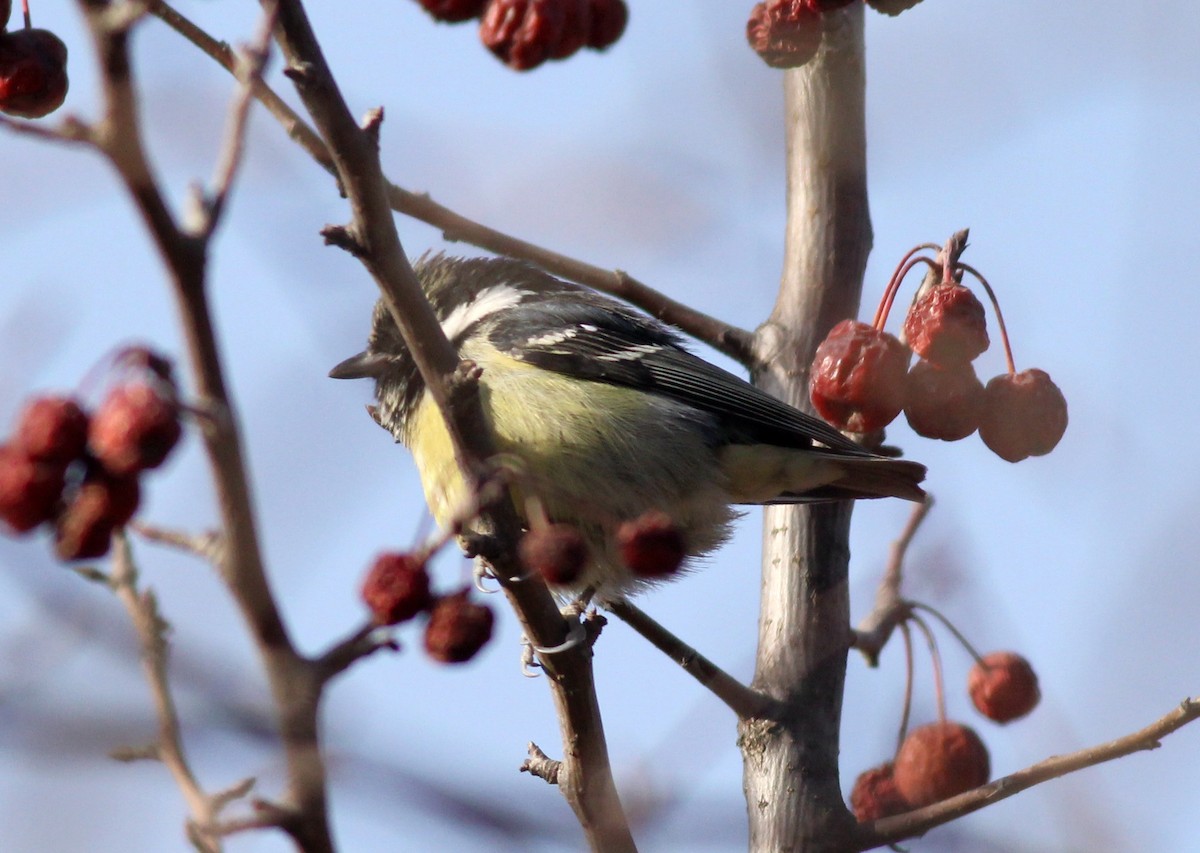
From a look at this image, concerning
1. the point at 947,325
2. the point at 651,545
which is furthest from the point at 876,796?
the point at 651,545

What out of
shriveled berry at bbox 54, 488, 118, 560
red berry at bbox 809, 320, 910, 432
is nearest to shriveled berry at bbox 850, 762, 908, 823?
red berry at bbox 809, 320, 910, 432

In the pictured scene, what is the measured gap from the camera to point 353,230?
6.66 ft

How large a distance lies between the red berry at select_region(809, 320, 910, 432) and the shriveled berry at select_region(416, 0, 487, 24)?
116 centimetres

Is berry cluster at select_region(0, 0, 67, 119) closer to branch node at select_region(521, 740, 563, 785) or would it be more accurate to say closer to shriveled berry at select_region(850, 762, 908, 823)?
branch node at select_region(521, 740, 563, 785)

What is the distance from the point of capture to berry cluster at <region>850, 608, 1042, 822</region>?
3.64 meters

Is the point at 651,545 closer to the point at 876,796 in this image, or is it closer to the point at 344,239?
the point at 344,239

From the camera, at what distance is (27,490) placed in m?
1.49

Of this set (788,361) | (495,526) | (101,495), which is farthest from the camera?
(788,361)

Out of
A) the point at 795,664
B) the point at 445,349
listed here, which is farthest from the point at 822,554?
the point at 445,349

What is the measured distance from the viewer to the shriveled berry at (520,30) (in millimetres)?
2988

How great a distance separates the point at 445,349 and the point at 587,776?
106 cm

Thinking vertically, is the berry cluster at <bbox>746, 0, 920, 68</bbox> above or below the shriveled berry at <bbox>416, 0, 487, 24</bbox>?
above

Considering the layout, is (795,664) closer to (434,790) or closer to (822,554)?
(822,554)

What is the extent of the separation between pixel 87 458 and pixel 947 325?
223 cm
